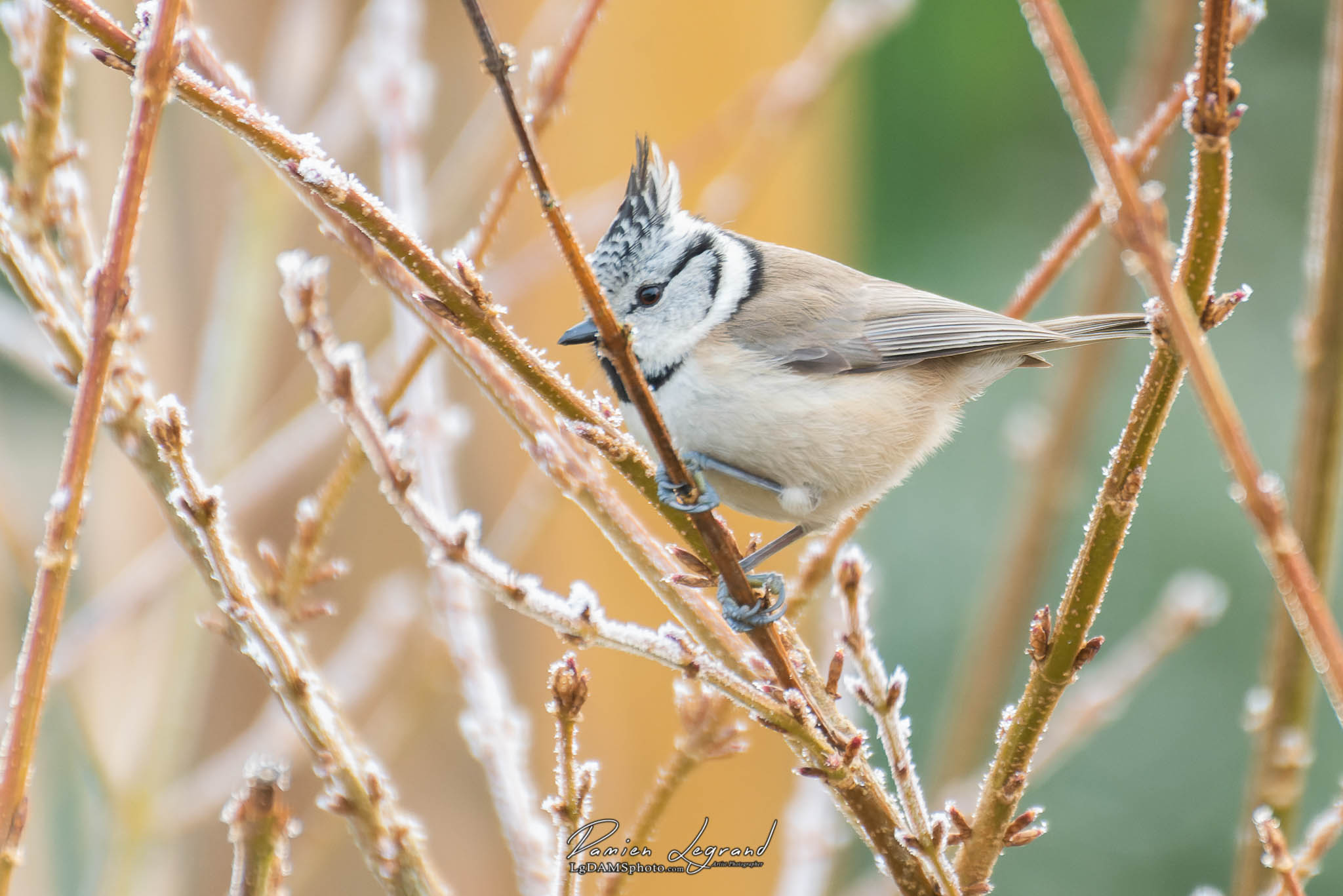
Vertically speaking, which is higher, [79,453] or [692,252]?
[692,252]

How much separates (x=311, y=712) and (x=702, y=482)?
60 cm

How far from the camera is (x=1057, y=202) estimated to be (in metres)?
6.01

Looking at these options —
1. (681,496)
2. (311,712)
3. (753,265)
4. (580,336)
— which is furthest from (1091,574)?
(753,265)

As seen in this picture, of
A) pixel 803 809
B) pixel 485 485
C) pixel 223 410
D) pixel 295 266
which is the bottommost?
pixel 803 809

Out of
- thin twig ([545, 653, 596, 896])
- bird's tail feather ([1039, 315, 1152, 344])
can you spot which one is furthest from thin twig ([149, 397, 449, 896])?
bird's tail feather ([1039, 315, 1152, 344])

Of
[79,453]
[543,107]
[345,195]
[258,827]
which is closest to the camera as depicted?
[79,453]

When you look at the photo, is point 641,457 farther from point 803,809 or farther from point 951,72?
point 951,72

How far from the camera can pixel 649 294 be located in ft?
7.42

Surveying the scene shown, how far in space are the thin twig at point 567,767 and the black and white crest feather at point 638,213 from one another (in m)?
1.07

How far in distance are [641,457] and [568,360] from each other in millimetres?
2933

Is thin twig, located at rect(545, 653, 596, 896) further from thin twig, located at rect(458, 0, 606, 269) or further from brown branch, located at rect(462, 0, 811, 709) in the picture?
thin twig, located at rect(458, 0, 606, 269)

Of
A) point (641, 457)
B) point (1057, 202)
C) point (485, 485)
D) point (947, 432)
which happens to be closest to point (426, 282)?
point (641, 457)

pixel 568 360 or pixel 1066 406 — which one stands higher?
pixel 568 360

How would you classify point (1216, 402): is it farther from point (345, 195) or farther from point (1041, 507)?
point (1041, 507)
